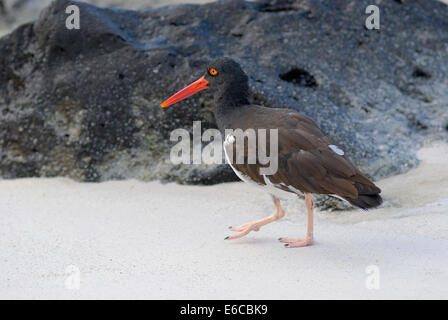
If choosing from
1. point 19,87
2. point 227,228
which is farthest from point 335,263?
point 19,87

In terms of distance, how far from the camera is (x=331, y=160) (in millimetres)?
3945

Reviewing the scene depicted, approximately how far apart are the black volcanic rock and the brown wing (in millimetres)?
1210

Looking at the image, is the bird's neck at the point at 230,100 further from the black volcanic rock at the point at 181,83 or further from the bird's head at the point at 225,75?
the black volcanic rock at the point at 181,83

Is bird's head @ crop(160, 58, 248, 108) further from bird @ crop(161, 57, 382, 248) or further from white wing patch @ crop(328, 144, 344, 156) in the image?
white wing patch @ crop(328, 144, 344, 156)

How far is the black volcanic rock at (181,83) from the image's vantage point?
5.59 m

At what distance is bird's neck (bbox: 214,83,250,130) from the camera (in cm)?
462

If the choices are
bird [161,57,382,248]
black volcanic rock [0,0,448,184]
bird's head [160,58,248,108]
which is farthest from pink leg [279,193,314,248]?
black volcanic rock [0,0,448,184]

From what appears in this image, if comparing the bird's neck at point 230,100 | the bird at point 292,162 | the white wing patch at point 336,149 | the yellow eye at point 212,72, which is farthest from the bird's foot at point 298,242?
the yellow eye at point 212,72

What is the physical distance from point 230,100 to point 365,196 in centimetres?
137

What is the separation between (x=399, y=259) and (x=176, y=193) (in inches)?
86.8
